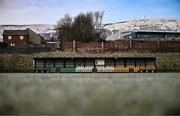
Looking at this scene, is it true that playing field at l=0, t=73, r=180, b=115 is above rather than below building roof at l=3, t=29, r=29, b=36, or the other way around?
below

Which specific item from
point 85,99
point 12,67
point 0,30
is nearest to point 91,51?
point 12,67

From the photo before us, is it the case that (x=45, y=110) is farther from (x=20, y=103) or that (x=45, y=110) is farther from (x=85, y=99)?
(x=85, y=99)

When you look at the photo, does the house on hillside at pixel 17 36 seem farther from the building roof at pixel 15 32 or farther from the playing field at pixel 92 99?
the playing field at pixel 92 99

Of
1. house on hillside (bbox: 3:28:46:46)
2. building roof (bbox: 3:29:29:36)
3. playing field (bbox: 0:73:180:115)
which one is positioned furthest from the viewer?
building roof (bbox: 3:29:29:36)

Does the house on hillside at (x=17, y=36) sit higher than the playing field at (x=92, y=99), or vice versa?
the house on hillside at (x=17, y=36)

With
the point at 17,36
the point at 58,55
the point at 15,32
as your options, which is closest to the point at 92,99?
the point at 58,55

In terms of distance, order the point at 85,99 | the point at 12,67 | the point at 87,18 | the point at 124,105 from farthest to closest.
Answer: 1. the point at 87,18
2. the point at 12,67
3. the point at 85,99
4. the point at 124,105

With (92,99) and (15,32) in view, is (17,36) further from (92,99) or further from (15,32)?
(92,99)

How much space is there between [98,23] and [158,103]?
160ft

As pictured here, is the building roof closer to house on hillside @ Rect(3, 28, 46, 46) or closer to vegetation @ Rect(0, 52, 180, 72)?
house on hillside @ Rect(3, 28, 46, 46)

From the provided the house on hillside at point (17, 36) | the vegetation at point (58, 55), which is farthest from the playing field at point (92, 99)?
the house on hillside at point (17, 36)

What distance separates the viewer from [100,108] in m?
16.8

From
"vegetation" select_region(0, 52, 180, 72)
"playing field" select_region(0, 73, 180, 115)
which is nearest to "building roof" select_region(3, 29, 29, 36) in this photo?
"vegetation" select_region(0, 52, 180, 72)

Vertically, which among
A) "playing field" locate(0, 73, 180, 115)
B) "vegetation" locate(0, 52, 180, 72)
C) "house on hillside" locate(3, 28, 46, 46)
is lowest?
"playing field" locate(0, 73, 180, 115)
